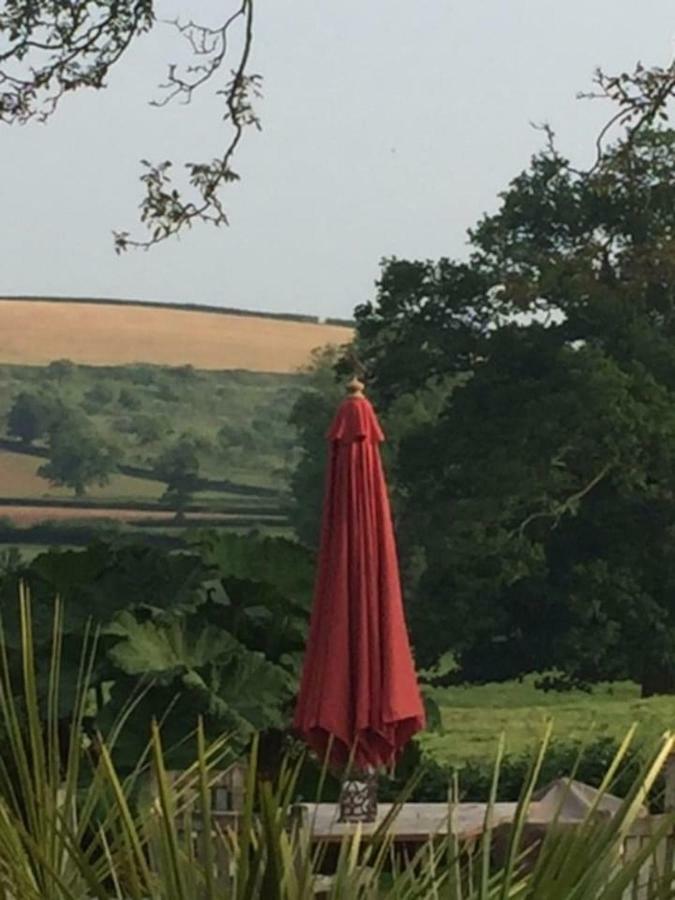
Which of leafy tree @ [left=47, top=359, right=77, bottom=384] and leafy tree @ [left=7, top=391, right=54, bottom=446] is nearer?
leafy tree @ [left=7, top=391, right=54, bottom=446]

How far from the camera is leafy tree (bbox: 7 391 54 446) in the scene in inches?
716

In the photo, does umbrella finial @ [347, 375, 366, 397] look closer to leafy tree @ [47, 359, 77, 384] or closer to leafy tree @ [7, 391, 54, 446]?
leafy tree @ [7, 391, 54, 446]

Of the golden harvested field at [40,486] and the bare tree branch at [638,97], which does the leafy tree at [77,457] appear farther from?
the bare tree branch at [638,97]

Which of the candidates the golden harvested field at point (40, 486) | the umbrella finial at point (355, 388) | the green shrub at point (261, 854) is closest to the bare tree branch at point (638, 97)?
the umbrella finial at point (355, 388)

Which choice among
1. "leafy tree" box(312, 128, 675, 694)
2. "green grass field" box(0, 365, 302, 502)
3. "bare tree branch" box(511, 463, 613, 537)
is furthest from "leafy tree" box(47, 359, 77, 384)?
"bare tree branch" box(511, 463, 613, 537)

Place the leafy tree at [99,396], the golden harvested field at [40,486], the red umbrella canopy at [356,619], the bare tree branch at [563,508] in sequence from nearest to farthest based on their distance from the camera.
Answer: the red umbrella canopy at [356,619], the bare tree branch at [563,508], the golden harvested field at [40,486], the leafy tree at [99,396]

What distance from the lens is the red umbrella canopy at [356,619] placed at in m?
6.15

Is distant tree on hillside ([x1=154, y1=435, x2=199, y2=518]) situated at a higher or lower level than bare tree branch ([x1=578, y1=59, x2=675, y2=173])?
lower

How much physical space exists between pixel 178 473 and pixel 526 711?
4422 millimetres

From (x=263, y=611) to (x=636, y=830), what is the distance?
3366 millimetres

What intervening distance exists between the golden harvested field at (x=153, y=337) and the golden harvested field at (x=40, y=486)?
147 centimetres

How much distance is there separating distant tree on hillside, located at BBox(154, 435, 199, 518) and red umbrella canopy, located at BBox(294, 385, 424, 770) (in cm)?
1178

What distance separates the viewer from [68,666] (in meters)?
7.58

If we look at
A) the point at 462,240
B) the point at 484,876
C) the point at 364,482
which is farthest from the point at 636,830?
the point at 462,240
